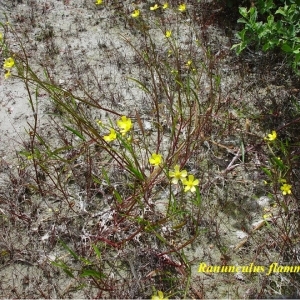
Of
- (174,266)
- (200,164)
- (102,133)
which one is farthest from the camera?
(102,133)

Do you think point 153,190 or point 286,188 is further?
point 153,190

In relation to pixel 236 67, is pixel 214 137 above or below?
below

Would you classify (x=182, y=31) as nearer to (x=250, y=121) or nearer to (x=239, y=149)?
(x=250, y=121)

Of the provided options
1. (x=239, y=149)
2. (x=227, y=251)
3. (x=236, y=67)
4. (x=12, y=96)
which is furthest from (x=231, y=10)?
(x=227, y=251)

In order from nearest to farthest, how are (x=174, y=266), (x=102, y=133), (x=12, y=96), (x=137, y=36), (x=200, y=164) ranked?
(x=174, y=266) < (x=200, y=164) < (x=102, y=133) < (x=12, y=96) < (x=137, y=36)

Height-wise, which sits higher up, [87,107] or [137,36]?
[137,36]

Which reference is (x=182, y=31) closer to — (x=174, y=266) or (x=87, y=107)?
(x=87, y=107)

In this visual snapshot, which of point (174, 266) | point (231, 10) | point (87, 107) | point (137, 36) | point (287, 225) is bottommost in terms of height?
point (174, 266)

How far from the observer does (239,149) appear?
8.61ft

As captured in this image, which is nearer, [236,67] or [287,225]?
[287,225]

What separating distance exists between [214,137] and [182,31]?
1373 millimetres

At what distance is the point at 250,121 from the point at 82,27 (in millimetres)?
1916

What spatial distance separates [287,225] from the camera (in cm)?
221

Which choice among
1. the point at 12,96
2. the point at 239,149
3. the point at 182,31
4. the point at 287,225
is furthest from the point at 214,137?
the point at 12,96
